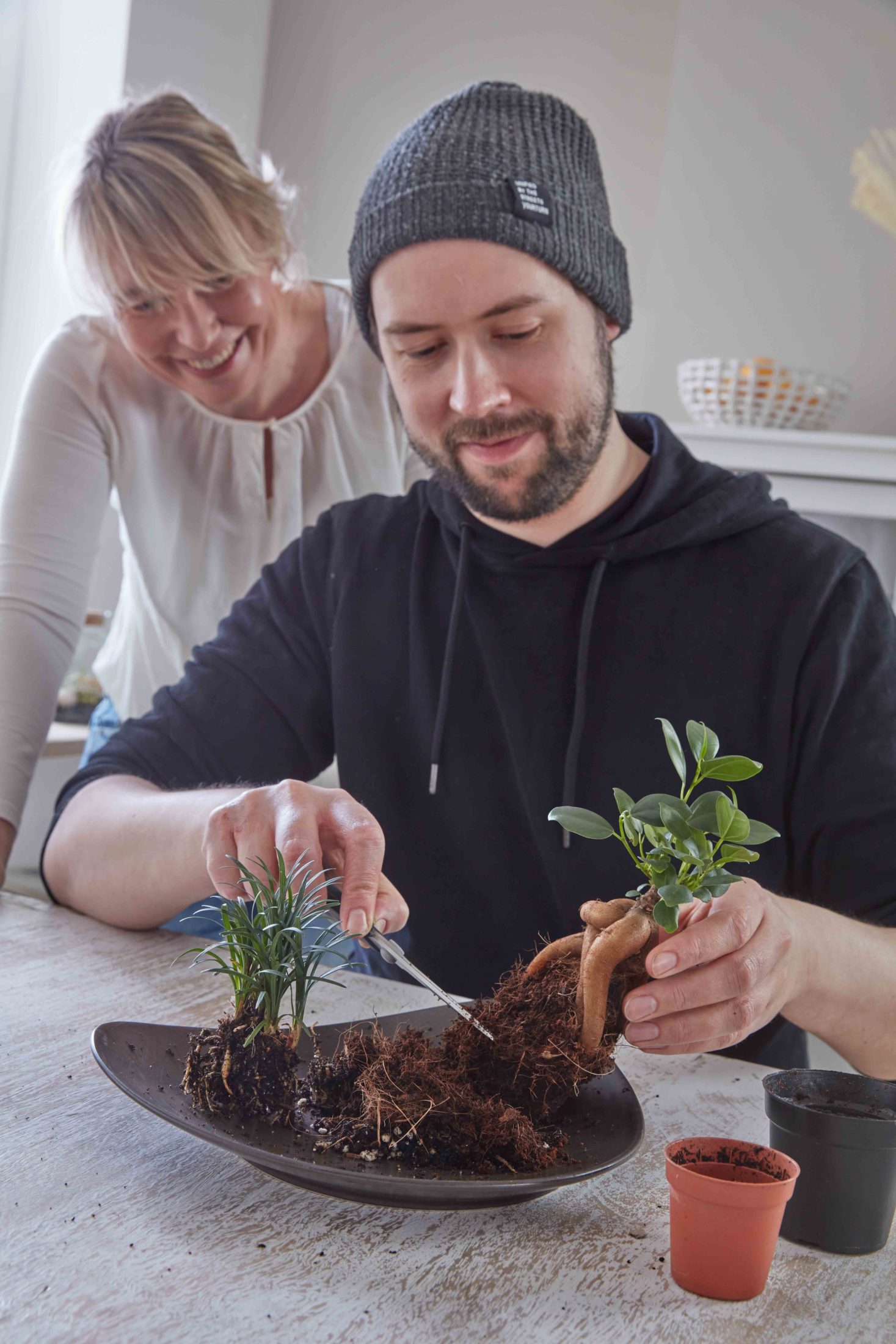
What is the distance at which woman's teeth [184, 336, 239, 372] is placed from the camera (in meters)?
1.74

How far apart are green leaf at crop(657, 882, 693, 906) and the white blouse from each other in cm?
114

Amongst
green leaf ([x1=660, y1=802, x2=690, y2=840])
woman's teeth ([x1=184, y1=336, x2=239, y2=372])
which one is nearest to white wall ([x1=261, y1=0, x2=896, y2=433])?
woman's teeth ([x1=184, y1=336, x2=239, y2=372])

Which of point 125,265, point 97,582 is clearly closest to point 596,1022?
point 125,265

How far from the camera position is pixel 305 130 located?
3.24 m

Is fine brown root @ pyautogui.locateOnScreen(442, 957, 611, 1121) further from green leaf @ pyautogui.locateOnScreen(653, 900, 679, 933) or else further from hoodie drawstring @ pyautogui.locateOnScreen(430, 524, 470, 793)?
hoodie drawstring @ pyautogui.locateOnScreen(430, 524, 470, 793)

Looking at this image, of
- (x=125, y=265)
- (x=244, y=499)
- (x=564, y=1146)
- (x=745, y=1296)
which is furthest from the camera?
(x=244, y=499)

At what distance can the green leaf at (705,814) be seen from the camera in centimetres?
76

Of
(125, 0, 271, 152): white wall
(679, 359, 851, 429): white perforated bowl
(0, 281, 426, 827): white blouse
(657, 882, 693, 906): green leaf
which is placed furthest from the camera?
(125, 0, 271, 152): white wall

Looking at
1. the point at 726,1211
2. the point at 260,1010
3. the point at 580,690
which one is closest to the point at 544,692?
the point at 580,690

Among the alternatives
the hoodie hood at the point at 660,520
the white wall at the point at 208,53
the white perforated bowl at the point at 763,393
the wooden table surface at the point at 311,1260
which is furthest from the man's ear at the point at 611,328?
the white wall at the point at 208,53

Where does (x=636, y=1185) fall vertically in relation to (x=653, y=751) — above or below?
below

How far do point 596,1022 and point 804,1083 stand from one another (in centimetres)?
15

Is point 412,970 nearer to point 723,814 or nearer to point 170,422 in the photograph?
point 723,814

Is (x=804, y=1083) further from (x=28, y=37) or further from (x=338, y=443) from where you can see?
(x=28, y=37)
